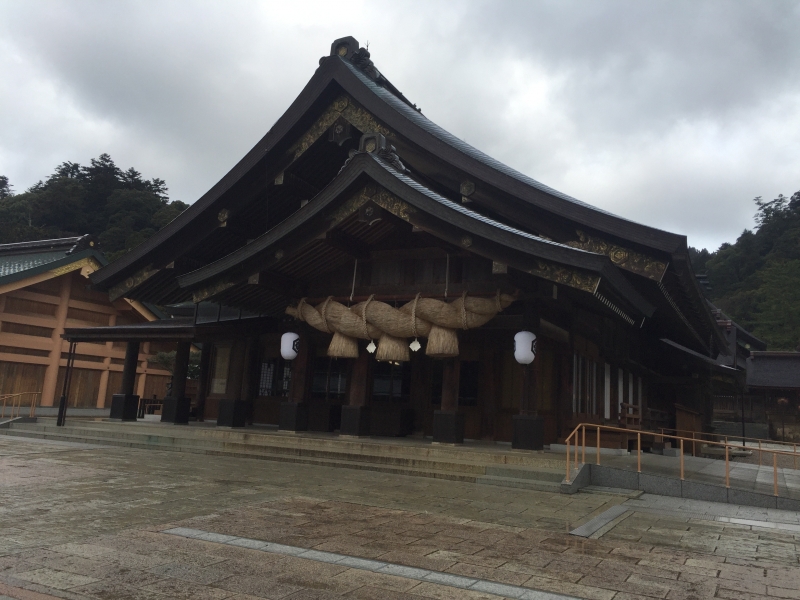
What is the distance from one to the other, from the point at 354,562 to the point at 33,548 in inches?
90.4

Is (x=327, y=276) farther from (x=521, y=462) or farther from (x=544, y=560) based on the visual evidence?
(x=544, y=560)

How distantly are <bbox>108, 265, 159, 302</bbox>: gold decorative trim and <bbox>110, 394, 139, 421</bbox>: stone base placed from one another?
8.81ft

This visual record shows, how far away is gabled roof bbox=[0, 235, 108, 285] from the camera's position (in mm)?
19156

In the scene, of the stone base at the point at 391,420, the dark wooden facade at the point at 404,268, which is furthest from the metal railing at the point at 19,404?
the stone base at the point at 391,420

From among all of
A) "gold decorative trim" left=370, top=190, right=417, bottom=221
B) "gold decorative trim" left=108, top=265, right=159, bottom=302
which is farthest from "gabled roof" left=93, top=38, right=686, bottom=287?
"gold decorative trim" left=370, top=190, right=417, bottom=221

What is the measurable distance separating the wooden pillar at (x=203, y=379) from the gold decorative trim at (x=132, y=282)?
2.84 m

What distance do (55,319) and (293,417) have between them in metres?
13.1

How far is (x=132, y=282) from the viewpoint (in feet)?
46.0

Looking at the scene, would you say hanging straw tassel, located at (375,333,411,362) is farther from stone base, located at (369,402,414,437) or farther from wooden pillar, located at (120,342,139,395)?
wooden pillar, located at (120,342,139,395)

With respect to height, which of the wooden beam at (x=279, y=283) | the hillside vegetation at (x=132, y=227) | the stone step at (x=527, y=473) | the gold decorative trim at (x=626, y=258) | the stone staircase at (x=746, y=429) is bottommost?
the stone step at (x=527, y=473)

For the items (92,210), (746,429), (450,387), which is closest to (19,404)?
(450,387)

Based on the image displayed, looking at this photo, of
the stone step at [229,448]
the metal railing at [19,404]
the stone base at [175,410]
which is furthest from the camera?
the metal railing at [19,404]

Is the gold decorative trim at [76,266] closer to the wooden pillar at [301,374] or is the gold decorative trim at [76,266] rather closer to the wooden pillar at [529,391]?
the wooden pillar at [301,374]

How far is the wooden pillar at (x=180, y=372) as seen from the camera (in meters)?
14.8
